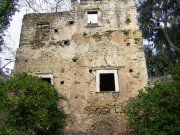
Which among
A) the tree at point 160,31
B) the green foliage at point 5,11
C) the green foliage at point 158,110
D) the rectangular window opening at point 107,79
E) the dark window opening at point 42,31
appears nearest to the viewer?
the green foliage at point 158,110

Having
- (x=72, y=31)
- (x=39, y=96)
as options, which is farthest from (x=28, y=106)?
(x=72, y=31)

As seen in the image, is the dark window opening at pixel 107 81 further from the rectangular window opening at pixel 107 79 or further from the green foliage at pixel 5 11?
the green foliage at pixel 5 11

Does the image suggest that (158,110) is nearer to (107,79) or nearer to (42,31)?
(107,79)

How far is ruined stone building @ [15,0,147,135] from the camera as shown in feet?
48.4

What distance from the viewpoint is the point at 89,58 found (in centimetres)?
1596

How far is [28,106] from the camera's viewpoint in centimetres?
1211

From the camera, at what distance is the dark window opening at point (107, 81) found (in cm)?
1614

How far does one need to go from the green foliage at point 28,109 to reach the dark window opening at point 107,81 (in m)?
3.85

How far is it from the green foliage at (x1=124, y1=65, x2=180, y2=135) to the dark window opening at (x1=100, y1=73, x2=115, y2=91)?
3.27 m

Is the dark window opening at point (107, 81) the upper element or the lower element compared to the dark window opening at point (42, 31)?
lower

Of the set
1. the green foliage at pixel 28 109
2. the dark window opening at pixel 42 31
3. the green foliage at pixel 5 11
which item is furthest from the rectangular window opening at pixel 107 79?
the green foliage at pixel 5 11

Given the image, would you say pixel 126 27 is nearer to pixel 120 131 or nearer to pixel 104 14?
pixel 104 14

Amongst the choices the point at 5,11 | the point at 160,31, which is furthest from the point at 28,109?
the point at 160,31

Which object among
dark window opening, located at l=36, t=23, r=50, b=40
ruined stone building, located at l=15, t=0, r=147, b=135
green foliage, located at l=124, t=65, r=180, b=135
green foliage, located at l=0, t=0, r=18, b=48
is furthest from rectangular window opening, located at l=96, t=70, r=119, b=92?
green foliage, located at l=0, t=0, r=18, b=48
